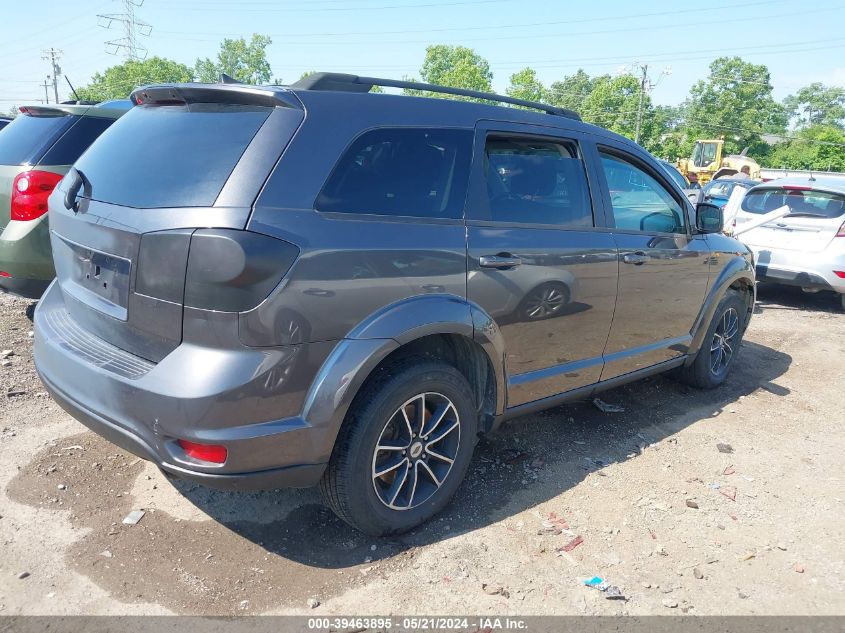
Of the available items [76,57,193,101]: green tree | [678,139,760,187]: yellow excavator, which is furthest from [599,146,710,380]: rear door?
[76,57,193,101]: green tree

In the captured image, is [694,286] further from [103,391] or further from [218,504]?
[103,391]

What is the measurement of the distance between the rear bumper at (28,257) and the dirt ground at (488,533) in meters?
0.82

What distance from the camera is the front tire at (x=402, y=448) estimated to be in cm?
267

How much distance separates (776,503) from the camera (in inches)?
138

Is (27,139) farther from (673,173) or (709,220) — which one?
(673,173)

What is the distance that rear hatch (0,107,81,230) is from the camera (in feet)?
16.0

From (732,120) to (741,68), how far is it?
7274mm

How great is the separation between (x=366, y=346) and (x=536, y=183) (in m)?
1.47

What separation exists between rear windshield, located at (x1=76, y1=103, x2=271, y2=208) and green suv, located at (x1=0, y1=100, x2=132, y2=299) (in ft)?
7.20

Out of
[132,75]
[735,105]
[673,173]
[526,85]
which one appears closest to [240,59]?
[132,75]

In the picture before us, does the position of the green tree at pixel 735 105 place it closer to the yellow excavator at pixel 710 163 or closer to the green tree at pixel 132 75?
the yellow excavator at pixel 710 163

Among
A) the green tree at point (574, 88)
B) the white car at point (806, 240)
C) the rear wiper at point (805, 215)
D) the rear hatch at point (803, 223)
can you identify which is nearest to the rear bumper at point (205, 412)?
the white car at point (806, 240)

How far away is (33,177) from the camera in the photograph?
15.6ft

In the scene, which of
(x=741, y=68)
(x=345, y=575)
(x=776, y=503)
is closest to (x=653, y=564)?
(x=776, y=503)
